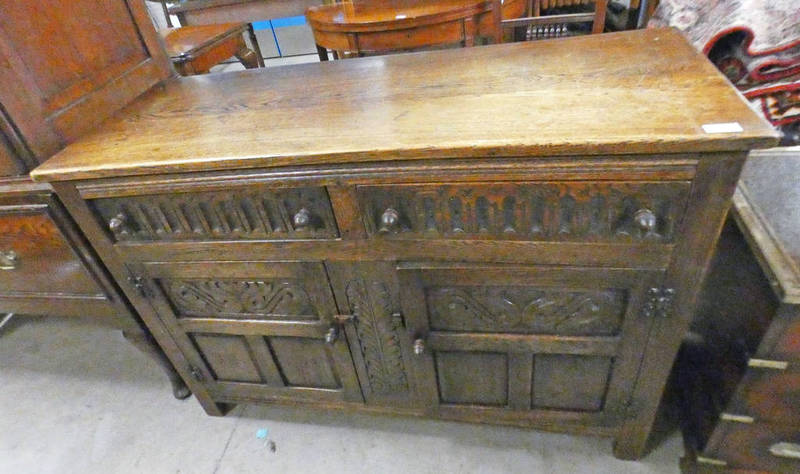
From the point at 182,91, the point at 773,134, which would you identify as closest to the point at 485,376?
the point at 773,134

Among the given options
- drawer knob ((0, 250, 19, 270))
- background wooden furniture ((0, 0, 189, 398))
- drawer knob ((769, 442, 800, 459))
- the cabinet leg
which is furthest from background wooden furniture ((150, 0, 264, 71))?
drawer knob ((769, 442, 800, 459))

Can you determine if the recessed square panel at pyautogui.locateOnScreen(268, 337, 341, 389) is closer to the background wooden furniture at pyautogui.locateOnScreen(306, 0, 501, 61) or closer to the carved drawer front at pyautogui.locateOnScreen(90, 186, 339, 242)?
the carved drawer front at pyautogui.locateOnScreen(90, 186, 339, 242)

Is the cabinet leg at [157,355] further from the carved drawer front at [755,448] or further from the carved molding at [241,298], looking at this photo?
the carved drawer front at [755,448]

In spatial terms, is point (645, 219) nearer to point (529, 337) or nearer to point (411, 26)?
point (529, 337)

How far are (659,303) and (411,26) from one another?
1383 millimetres

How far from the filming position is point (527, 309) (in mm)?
921

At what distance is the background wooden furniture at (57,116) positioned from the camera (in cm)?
91

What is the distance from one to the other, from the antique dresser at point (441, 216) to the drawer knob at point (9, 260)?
1.02 feet

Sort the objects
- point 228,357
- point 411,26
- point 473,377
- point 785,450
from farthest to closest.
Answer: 1. point 411,26
2. point 228,357
3. point 473,377
4. point 785,450

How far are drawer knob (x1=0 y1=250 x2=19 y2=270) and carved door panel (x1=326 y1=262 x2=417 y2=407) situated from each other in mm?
841

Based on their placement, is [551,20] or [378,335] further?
[551,20]

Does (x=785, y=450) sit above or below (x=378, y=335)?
below

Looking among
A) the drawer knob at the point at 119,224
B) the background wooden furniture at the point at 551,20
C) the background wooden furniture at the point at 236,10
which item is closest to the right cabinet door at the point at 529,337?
the drawer knob at the point at 119,224

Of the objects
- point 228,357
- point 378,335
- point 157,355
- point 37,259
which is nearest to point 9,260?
point 37,259
